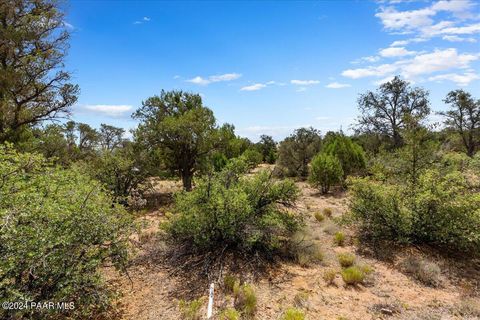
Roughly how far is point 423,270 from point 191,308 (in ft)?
17.7

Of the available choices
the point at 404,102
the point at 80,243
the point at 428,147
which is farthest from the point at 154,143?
the point at 404,102

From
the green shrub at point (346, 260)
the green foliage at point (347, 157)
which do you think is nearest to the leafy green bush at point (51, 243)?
the green shrub at point (346, 260)

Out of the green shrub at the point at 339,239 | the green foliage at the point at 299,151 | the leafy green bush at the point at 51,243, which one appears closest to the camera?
the leafy green bush at the point at 51,243

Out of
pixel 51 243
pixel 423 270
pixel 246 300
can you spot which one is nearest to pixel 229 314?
pixel 246 300

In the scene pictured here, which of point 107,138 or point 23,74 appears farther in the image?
point 107,138

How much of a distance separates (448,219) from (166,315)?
751cm

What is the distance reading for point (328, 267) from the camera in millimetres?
6957

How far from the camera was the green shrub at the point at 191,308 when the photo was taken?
4.68m

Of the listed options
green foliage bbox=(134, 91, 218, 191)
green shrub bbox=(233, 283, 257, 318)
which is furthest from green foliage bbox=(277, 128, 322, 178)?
green shrub bbox=(233, 283, 257, 318)

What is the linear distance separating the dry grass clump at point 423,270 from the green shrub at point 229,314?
4.57 meters

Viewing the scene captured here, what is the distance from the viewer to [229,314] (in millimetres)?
4508

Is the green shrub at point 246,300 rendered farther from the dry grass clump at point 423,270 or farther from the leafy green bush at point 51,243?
the dry grass clump at point 423,270

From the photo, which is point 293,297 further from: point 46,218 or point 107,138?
point 107,138

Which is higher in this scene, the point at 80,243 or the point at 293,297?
the point at 80,243
